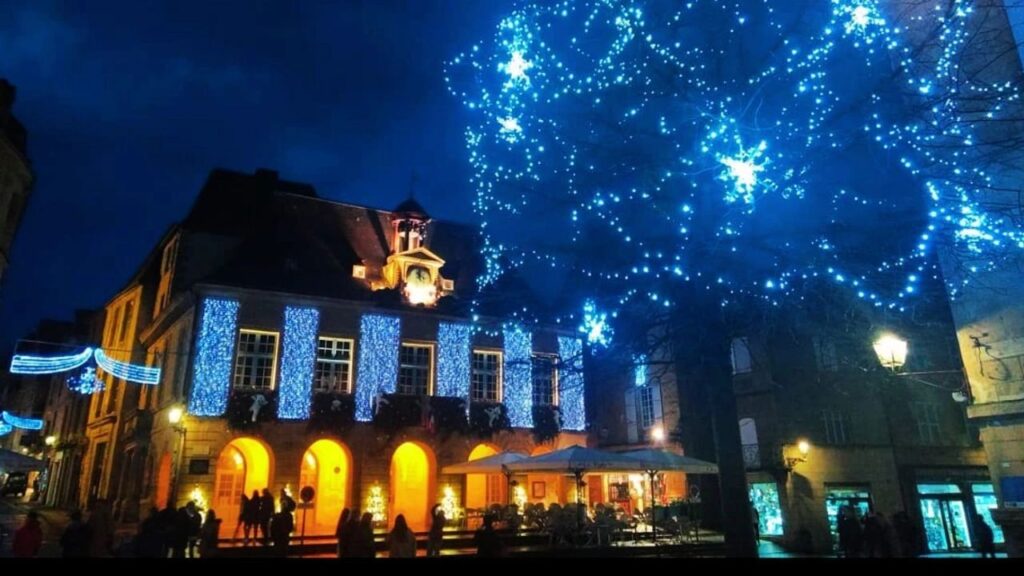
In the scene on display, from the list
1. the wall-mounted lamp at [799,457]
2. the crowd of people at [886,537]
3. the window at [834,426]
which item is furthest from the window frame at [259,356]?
the window at [834,426]

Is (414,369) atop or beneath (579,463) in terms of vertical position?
atop

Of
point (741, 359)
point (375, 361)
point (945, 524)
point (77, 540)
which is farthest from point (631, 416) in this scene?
point (77, 540)

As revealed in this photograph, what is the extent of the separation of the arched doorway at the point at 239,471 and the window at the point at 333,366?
2874mm

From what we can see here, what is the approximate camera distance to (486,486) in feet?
77.3

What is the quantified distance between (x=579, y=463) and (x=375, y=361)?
32.2 feet

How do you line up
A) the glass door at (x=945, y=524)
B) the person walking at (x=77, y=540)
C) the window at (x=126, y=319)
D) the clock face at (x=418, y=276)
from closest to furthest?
the person walking at (x=77, y=540)
the glass door at (x=945, y=524)
the clock face at (x=418, y=276)
the window at (x=126, y=319)

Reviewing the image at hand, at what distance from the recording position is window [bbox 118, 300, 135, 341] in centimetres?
3077

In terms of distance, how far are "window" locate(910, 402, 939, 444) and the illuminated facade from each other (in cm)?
1319

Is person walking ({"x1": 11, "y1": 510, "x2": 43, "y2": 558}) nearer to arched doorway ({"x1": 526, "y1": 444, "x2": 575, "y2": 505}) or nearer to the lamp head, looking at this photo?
the lamp head

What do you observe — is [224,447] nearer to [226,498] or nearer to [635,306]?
[226,498]

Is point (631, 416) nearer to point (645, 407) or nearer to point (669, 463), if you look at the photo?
point (645, 407)

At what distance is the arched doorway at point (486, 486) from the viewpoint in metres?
23.3

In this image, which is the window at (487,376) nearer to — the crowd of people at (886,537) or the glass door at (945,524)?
the crowd of people at (886,537)

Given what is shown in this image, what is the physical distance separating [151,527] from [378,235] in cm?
1756
